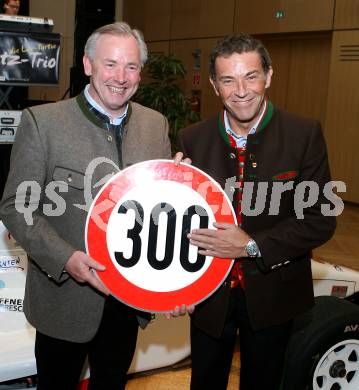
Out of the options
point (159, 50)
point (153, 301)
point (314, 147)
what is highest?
point (159, 50)

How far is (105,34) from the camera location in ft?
5.12

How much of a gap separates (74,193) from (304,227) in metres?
0.70

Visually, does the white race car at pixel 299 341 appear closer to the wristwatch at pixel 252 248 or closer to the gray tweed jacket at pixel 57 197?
the gray tweed jacket at pixel 57 197

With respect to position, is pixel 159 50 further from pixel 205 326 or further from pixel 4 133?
pixel 205 326

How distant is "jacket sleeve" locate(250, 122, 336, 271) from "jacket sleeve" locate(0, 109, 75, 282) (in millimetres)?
580

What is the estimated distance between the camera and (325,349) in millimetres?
2273

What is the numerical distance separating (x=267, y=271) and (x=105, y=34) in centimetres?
87

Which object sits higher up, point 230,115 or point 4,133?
point 230,115

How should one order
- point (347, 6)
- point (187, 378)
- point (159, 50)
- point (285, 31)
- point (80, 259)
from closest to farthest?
point (80, 259), point (187, 378), point (347, 6), point (285, 31), point (159, 50)

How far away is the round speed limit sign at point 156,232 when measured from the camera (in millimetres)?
1535

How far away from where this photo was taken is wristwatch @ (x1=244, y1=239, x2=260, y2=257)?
1608mm

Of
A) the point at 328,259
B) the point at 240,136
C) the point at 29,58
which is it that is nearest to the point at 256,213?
the point at 240,136

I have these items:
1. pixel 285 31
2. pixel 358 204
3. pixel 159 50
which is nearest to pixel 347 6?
pixel 285 31

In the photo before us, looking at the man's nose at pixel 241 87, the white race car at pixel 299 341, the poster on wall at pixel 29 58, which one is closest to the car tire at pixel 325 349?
the white race car at pixel 299 341
